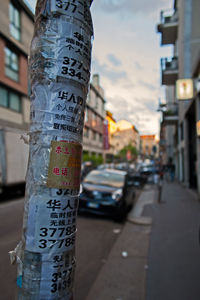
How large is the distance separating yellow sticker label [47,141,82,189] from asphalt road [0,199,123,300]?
2100mm

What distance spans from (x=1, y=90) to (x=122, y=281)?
57.4 ft

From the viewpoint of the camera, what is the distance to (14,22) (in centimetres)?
1864

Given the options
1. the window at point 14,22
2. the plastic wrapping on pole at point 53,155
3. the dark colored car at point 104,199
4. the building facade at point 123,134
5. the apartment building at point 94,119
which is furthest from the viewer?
the building facade at point 123,134

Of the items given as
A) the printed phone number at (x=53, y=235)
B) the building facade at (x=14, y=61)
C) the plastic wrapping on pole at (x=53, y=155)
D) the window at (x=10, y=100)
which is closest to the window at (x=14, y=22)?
the building facade at (x=14, y=61)

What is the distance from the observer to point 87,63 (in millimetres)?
1551

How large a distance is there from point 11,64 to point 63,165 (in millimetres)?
19740

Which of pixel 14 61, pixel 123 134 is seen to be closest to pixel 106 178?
pixel 14 61

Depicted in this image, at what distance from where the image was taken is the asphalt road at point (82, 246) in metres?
3.33

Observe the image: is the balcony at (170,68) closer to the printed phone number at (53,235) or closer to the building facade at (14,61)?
the building facade at (14,61)

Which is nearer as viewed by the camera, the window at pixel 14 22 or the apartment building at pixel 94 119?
the window at pixel 14 22

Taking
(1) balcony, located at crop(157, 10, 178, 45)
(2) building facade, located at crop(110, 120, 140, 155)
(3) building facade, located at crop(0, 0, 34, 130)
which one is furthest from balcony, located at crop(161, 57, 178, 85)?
(2) building facade, located at crop(110, 120, 140, 155)

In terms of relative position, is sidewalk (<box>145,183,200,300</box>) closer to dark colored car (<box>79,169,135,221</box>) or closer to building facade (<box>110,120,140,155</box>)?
dark colored car (<box>79,169,135,221</box>)

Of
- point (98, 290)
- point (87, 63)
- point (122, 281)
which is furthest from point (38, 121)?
point (122, 281)

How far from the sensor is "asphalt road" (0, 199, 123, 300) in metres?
3.33
